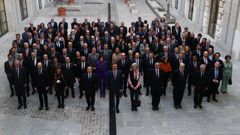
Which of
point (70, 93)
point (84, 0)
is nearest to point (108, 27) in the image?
point (70, 93)

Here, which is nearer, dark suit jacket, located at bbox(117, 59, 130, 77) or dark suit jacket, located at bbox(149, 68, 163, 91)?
dark suit jacket, located at bbox(149, 68, 163, 91)

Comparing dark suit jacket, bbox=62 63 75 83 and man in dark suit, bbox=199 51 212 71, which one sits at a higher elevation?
man in dark suit, bbox=199 51 212 71

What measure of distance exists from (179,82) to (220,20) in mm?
9645

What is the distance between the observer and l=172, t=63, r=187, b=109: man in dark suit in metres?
10.1

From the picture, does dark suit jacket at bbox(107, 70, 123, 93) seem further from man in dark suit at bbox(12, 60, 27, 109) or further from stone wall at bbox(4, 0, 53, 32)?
stone wall at bbox(4, 0, 53, 32)

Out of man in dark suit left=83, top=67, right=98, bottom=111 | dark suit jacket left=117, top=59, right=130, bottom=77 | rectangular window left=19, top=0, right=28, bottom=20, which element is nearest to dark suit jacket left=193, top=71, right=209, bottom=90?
dark suit jacket left=117, top=59, right=130, bottom=77

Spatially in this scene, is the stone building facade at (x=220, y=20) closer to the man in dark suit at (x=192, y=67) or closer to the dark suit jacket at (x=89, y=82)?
the man in dark suit at (x=192, y=67)

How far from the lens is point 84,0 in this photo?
37.0 m

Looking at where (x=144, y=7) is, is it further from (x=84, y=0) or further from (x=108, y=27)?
(x=108, y=27)

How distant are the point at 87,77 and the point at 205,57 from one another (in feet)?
15.0

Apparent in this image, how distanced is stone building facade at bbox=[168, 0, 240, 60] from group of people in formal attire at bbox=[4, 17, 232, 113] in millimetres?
3354

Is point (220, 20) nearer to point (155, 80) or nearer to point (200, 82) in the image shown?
point (200, 82)

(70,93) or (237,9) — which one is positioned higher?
(237,9)

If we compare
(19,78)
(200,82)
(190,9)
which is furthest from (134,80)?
(190,9)
